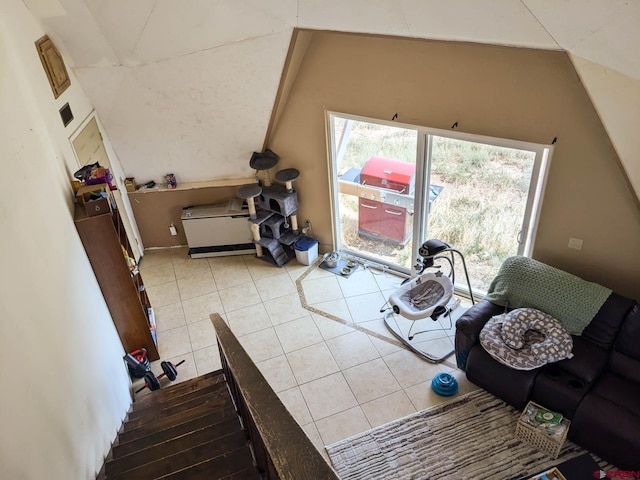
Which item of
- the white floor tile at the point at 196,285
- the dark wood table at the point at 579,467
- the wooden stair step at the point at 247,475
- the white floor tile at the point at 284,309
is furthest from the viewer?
the white floor tile at the point at 196,285

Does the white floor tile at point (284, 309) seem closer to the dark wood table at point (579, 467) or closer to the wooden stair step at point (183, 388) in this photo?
the wooden stair step at point (183, 388)

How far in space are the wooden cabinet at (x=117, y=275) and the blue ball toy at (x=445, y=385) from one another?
2627mm

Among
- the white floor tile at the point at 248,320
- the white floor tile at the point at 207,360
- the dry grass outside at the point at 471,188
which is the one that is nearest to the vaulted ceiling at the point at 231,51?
the dry grass outside at the point at 471,188

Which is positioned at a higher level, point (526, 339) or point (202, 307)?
point (526, 339)

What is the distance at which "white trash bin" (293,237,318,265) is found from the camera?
18.8ft

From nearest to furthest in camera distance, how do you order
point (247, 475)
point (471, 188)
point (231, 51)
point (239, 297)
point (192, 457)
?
point (247, 475)
point (192, 457)
point (231, 51)
point (471, 188)
point (239, 297)

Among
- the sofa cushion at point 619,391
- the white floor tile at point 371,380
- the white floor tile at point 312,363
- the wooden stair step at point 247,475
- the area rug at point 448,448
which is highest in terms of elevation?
the wooden stair step at point 247,475

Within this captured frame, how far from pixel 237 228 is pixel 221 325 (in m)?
3.17

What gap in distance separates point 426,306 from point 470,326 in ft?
1.90

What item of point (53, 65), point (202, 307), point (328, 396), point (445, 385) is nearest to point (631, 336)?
point (445, 385)

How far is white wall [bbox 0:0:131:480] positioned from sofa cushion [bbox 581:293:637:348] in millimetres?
3730

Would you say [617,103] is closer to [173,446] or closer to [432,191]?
[432,191]

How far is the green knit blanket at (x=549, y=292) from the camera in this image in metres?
3.80

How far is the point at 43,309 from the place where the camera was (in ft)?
9.24
